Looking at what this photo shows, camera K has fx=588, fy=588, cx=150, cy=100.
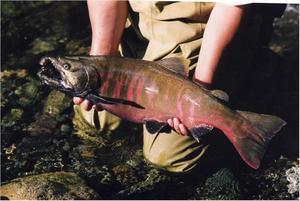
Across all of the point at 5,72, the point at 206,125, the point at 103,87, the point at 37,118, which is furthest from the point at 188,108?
the point at 5,72

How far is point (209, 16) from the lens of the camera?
2.59 m

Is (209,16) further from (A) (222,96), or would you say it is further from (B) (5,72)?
(B) (5,72)

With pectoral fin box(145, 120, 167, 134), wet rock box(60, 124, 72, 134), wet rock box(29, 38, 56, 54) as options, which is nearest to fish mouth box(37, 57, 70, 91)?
pectoral fin box(145, 120, 167, 134)

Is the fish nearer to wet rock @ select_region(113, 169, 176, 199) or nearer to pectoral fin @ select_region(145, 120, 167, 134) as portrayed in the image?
pectoral fin @ select_region(145, 120, 167, 134)

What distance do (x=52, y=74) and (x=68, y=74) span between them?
2.7 inches

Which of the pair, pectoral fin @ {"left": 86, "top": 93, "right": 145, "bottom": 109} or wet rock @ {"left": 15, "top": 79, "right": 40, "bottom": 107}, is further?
wet rock @ {"left": 15, "top": 79, "right": 40, "bottom": 107}

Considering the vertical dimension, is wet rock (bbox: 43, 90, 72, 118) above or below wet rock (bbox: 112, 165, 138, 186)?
below

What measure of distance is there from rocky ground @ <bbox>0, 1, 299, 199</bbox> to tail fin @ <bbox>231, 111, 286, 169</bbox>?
36 centimetres

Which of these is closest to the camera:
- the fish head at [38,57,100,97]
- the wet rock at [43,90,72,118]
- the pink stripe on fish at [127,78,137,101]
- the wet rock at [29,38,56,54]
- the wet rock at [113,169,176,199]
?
the fish head at [38,57,100,97]

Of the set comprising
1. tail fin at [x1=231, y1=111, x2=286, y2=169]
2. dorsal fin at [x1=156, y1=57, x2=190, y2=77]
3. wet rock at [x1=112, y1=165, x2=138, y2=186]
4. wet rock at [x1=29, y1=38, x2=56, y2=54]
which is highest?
dorsal fin at [x1=156, y1=57, x2=190, y2=77]

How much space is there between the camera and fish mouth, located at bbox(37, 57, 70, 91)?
2.16m

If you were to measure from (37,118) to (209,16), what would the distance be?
1.00 metres

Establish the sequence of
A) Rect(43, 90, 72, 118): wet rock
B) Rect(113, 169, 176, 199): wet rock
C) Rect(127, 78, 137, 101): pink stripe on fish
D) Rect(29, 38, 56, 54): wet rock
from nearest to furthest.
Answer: Rect(127, 78, 137, 101): pink stripe on fish → Rect(113, 169, 176, 199): wet rock → Rect(43, 90, 72, 118): wet rock → Rect(29, 38, 56, 54): wet rock

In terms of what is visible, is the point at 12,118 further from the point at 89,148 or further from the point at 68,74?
the point at 68,74
